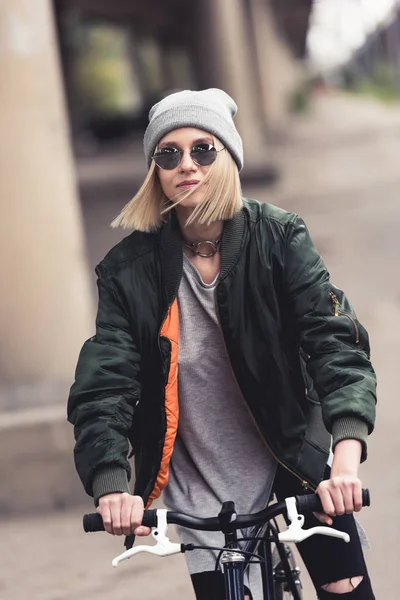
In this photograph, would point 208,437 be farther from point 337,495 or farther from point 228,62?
point 228,62

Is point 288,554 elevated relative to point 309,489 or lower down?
lower down

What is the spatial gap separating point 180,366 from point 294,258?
40cm

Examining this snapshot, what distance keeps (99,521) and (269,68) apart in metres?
30.7

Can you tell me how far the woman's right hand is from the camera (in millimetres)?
2463

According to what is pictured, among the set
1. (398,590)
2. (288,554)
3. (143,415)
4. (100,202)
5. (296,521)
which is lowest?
(398,590)

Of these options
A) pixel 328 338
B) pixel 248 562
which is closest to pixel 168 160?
pixel 328 338

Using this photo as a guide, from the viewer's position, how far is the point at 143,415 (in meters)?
2.87

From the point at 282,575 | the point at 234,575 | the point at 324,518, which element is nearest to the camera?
the point at 234,575

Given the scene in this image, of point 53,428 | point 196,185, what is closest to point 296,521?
point 196,185

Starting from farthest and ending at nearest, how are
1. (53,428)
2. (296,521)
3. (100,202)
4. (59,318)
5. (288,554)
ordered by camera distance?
1. (100,202)
2. (59,318)
3. (53,428)
4. (288,554)
5. (296,521)

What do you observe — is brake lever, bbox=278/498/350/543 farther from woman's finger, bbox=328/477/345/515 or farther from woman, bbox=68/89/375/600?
woman, bbox=68/89/375/600

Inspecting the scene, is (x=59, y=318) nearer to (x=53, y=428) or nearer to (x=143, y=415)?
(x=53, y=428)

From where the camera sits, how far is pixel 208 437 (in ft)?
9.61

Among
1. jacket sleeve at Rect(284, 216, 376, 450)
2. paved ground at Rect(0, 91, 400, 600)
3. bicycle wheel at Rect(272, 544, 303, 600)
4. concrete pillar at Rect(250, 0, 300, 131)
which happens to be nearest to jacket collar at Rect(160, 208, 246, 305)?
jacket sleeve at Rect(284, 216, 376, 450)
